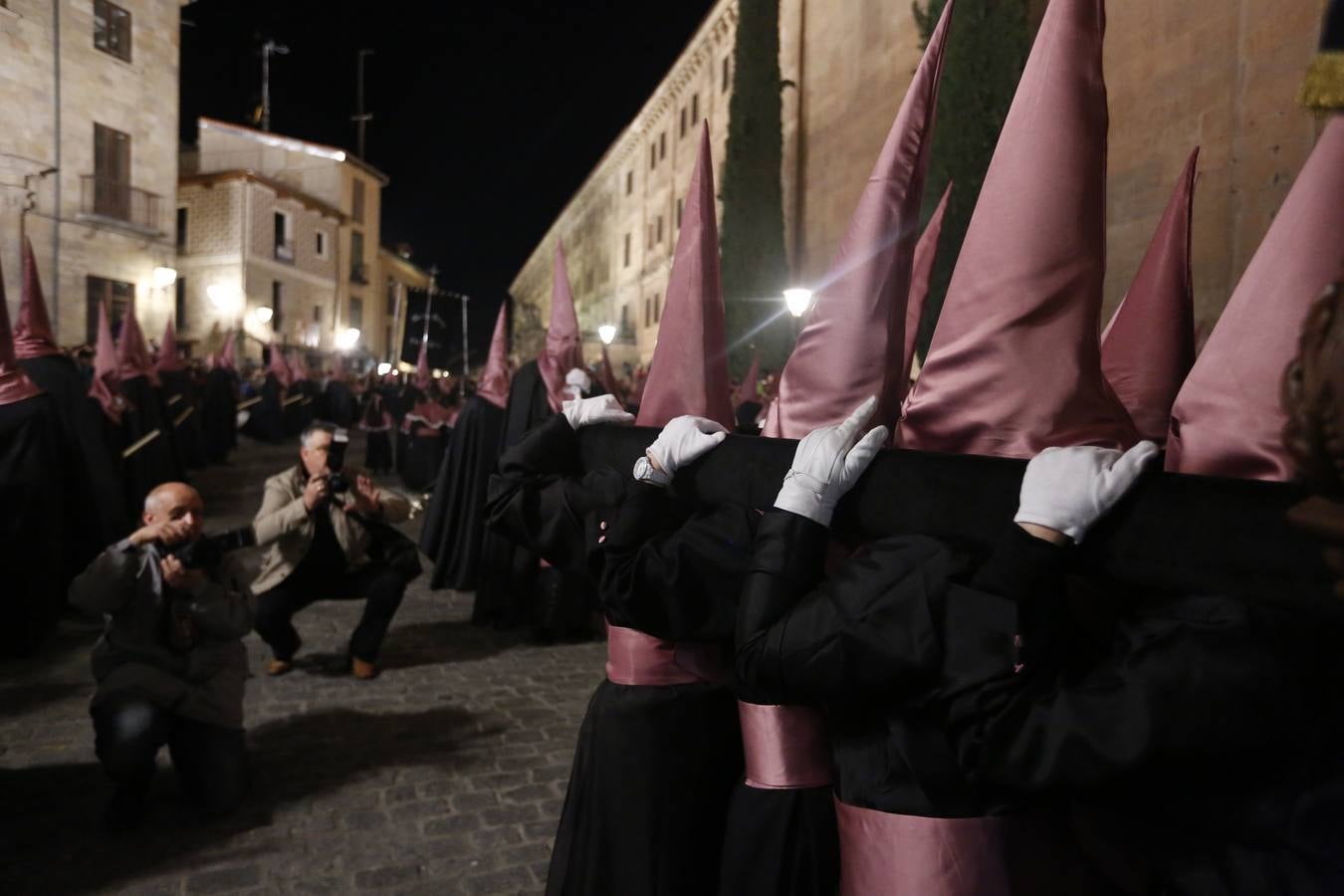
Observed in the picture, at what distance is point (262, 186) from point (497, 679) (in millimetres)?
33897

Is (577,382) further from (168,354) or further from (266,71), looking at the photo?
(266,71)

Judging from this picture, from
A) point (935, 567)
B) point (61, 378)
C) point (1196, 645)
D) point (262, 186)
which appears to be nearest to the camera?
point (1196, 645)

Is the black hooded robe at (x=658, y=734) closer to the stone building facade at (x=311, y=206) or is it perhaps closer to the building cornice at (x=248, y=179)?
the stone building facade at (x=311, y=206)

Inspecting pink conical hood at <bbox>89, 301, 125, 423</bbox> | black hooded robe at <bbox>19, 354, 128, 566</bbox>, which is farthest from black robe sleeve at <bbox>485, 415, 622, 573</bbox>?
pink conical hood at <bbox>89, 301, 125, 423</bbox>

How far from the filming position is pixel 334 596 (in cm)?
568

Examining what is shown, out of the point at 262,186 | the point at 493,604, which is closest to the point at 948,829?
the point at 493,604

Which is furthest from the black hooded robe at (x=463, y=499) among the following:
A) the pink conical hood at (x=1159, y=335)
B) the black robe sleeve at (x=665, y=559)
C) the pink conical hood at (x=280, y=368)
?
the pink conical hood at (x=280, y=368)

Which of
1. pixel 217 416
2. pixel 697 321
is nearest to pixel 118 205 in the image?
pixel 217 416

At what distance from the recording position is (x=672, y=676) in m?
2.32

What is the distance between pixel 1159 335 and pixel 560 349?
4654 mm

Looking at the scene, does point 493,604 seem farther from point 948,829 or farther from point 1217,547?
point 1217,547

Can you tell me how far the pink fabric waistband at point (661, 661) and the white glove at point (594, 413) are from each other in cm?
84

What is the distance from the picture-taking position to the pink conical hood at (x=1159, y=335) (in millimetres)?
2090

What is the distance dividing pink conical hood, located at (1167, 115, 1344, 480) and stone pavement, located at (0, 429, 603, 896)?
2.90m
